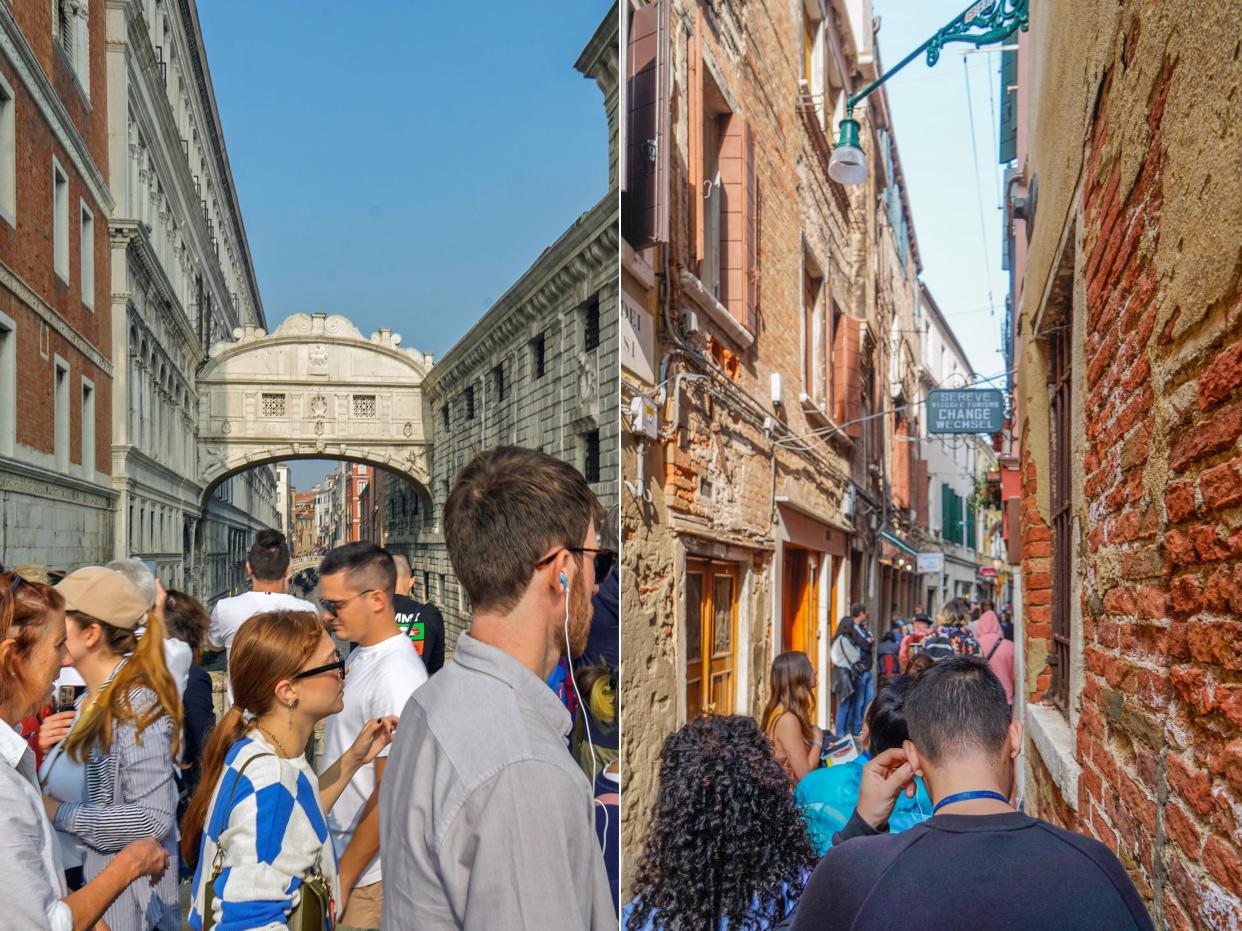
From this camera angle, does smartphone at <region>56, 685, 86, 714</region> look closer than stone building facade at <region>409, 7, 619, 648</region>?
Yes

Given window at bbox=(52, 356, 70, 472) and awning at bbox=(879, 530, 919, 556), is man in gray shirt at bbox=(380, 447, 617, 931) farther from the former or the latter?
awning at bbox=(879, 530, 919, 556)

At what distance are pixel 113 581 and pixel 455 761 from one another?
1456 millimetres

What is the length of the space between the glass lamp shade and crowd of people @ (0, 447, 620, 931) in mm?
3474

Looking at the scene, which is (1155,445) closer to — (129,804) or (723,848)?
(723,848)

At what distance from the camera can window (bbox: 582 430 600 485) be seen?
137 inches

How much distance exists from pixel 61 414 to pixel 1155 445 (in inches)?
93.9

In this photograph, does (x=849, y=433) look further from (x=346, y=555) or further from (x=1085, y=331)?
(x=346, y=555)

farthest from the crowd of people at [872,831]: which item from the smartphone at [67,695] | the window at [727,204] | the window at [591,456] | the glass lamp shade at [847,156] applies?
the glass lamp shade at [847,156]

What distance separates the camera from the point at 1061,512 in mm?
4676

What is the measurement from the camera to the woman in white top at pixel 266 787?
86.7 inches

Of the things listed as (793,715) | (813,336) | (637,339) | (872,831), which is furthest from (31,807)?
(813,336)

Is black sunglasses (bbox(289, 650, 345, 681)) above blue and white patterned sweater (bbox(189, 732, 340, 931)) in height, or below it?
above

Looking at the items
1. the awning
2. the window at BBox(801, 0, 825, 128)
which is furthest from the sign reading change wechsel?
the window at BBox(801, 0, 825, 128)

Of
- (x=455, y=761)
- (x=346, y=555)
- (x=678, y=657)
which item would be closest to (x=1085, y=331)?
(x=678, y=657)
